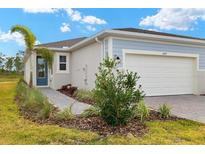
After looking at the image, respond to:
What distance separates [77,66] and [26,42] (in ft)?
11.3

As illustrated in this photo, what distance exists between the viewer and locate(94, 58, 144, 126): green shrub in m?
6.23

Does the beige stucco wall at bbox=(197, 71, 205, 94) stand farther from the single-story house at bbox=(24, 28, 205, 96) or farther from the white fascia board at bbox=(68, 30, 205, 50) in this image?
the white fascia board at bbox=(68, 30, 205, 50)

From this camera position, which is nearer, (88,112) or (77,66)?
(88,112)

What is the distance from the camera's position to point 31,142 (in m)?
5.24

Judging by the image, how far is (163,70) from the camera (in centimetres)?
1312

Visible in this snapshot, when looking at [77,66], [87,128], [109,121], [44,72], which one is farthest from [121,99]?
[44,72]

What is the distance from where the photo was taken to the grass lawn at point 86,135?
5352 mm

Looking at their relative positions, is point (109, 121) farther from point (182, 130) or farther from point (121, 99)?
point (182, 130)

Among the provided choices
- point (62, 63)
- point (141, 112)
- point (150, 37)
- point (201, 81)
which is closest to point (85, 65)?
point (62, 63)

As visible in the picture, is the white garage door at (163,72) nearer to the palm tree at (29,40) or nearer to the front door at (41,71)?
the palm tree at (29,40)

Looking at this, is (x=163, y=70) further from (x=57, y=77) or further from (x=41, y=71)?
(x=41, y=71)

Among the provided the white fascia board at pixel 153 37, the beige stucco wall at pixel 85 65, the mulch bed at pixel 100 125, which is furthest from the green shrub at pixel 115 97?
the beige stucco wall at pixel 85 65

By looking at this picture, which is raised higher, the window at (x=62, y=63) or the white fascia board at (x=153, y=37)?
the white fascia board at (x=153, y=37)

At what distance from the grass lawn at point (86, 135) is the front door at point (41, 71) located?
11.5 m
